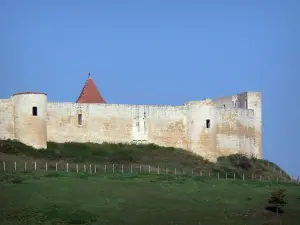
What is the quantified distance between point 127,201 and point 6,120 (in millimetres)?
16947

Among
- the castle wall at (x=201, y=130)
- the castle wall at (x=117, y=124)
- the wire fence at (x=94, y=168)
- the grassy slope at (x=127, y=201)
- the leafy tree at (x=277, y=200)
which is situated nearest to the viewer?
the grassy slope at (x=127, y=201)

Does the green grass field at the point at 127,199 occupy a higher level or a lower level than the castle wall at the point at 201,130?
lower

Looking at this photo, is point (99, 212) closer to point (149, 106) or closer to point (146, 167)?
point (146, 167)

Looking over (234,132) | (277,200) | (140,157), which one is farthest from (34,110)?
(277,200)

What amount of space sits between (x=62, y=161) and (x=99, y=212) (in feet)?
45.7

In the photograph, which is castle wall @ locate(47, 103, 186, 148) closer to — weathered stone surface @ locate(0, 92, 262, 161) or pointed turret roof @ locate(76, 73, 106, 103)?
weathered stone surface @ locate(0, 92, 262, 161)

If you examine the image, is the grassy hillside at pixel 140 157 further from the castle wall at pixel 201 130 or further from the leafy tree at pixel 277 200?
the leafy tree at pixel 277 200

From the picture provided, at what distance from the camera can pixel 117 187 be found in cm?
2631

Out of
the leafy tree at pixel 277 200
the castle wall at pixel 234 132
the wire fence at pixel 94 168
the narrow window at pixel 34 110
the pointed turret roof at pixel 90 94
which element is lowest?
the leafy tree at pixel 277 200

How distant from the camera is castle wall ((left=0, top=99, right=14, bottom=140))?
39094 mm

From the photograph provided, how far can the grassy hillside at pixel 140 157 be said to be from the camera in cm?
3709

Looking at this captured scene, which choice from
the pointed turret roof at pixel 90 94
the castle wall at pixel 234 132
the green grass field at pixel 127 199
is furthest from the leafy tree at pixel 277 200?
the pointed turret roof at pixel 90 94

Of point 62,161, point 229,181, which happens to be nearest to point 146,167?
point 62,161

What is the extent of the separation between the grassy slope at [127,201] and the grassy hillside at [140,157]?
8.15m
